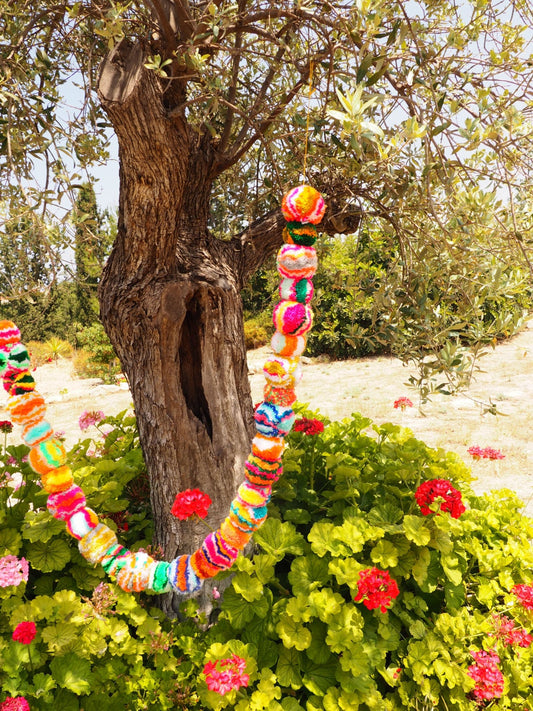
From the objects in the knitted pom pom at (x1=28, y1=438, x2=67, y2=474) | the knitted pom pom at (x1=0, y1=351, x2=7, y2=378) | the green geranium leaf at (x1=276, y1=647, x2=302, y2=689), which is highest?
the knitted pom pom at (x1=0, y1=351, x2=7, y2=378)

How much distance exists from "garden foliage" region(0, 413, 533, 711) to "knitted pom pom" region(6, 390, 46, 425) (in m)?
0.61

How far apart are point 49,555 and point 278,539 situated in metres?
1.22

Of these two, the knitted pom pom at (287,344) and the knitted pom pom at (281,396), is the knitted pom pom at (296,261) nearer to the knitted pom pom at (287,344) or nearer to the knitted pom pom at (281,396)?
the knitted pom pom at (287,344)

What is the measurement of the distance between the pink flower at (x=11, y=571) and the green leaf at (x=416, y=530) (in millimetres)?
1885

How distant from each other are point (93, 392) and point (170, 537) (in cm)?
820

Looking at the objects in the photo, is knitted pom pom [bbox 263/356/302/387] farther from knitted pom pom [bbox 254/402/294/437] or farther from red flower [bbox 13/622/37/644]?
red flower [bbox 13/622/37/644]

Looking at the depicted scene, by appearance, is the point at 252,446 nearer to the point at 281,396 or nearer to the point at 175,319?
the point at 281,396

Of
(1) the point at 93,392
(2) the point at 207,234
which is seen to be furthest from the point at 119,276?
(1) the point at 93,392

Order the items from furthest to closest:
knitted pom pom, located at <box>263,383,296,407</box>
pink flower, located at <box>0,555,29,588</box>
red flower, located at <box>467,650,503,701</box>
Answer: red flower, located at <box>467,650,503,701</box> → pink flower, located at <box>0,555,29,588</box> → knitted pom pom, located at <box>263,383,296,407</box>

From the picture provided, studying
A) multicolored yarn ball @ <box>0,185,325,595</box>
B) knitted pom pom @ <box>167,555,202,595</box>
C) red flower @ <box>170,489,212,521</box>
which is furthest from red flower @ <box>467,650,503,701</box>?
red flower @ <box>170,489,212,521</box>

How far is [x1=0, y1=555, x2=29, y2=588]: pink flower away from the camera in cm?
202

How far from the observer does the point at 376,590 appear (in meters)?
2.07

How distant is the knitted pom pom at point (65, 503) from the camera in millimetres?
2225

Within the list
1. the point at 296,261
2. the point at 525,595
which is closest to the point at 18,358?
the point at 296,261
